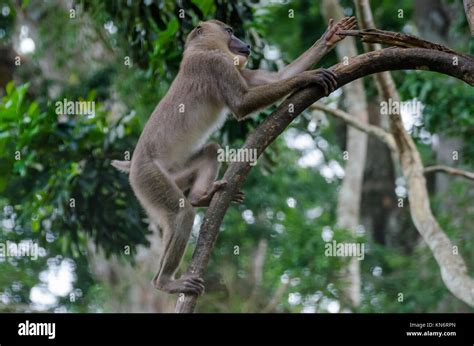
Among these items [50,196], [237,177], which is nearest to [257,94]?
[237,177]

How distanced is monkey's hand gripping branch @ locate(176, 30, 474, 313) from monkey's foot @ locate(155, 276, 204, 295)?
18cm

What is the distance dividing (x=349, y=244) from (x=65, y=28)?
5395 millimetres

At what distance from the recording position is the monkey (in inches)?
252

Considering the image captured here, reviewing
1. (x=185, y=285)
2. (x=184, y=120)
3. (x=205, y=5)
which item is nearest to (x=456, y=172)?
(x=205, y=5)

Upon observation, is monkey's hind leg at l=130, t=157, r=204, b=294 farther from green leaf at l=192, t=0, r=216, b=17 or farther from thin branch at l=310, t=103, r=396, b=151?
thin branch at l=310, t=103, r=396, b=151

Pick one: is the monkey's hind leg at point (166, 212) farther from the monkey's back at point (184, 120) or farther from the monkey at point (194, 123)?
the monkey's back at point (184, 120)

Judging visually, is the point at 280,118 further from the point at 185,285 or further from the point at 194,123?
the point at 194,123

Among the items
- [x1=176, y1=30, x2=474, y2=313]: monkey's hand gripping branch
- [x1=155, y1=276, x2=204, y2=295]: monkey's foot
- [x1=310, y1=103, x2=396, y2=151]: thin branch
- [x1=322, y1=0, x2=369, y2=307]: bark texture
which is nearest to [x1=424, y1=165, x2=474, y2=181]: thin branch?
[x1=310, y1=103, x2=396, y2=151]: thin branch

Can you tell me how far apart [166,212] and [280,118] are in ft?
4.59

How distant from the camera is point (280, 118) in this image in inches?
222

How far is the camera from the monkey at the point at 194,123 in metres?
6.39

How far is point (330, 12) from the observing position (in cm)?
1253
